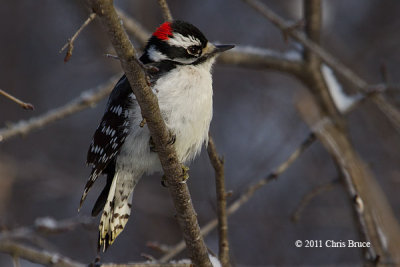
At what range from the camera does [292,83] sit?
8.90 m

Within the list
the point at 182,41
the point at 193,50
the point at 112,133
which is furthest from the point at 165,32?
the point at 112,133

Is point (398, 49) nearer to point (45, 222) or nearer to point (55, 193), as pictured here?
point (55, 193)

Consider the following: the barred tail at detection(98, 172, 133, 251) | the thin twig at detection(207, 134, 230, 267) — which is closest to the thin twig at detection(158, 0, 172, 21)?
the thin twig at detection(207, 134, 230, 267)

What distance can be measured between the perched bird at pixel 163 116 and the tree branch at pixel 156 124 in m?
0.58

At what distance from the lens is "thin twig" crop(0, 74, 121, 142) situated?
3.69m

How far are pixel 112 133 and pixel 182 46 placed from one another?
35.4 inches

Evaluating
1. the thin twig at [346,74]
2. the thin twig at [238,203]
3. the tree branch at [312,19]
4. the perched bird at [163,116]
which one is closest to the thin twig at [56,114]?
the perched bird at [163,116]


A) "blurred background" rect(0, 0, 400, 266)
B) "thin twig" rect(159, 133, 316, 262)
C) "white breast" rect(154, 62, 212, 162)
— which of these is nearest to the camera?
"white breast" rect(154, 62, 212, 162)

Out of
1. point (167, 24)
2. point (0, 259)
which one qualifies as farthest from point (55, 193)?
point (167, 24)

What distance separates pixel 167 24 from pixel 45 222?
1819 mm

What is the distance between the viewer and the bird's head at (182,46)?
402 cm

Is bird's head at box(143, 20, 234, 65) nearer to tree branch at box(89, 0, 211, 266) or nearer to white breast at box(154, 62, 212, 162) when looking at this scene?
white breast at box(154, 62, 212, 162)

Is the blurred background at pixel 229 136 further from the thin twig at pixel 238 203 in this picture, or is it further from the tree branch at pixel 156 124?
the tree branch at pixel 156 124

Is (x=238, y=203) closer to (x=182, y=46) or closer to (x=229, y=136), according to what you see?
(x=182, y=46)
